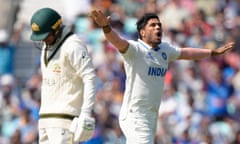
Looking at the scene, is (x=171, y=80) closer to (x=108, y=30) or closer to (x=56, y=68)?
(x=56, y=68)

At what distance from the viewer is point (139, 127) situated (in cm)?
1026

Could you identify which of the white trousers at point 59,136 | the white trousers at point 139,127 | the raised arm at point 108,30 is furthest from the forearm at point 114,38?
the white trousers at point 59,136

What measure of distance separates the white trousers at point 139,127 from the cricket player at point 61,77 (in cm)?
57

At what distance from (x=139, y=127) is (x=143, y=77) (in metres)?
0.52

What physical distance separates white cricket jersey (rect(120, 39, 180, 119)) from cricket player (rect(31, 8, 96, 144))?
1.75 ft

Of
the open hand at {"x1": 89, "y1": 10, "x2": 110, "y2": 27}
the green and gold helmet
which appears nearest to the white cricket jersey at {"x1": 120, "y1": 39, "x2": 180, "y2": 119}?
the open hand at {"x1": 89, "y1": 10, "x2": 110, "y2": 27}

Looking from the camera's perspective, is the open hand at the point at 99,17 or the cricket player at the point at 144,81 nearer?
the open hand at the point at 99,17

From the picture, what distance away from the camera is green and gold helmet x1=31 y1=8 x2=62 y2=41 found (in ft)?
32.7

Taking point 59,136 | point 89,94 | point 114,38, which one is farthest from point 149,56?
point 59,136

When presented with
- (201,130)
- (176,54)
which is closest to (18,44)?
(201,130)

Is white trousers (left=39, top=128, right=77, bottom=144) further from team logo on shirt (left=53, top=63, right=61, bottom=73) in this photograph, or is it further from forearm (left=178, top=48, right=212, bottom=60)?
forearm (left=178, top=48, right=212, bottom=60)

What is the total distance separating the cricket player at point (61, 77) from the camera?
9.91 m

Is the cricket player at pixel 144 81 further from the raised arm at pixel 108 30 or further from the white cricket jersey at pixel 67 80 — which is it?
the white cricket jersey at pixel 67 80

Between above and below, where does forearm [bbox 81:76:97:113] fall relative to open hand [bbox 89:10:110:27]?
below
